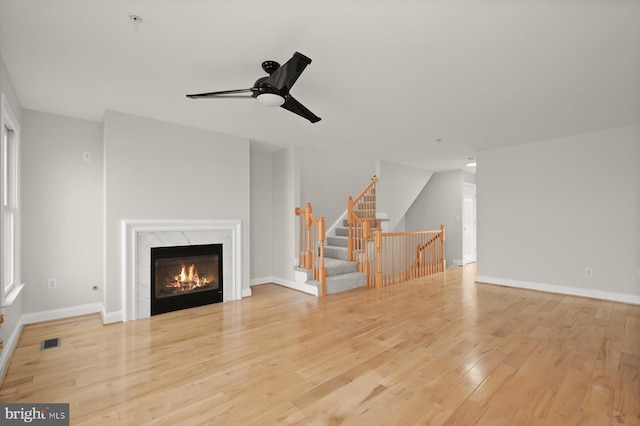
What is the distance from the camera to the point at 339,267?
211 inches

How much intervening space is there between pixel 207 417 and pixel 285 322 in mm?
1725

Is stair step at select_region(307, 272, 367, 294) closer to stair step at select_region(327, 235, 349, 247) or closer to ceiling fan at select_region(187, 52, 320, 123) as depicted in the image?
stair step at select_region(327, 235, 349, 247)

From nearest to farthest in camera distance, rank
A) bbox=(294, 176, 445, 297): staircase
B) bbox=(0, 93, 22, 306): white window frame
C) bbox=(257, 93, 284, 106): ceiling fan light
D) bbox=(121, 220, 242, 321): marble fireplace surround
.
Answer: bbox=(257, 93, 284, 106): ceiling fan light < bbox=(0, 93, 22, 306): white window frame < bbox=(121, 220, 242, 321): marble fireplace surround < bbox=(294, 176, 445, 297): staircase

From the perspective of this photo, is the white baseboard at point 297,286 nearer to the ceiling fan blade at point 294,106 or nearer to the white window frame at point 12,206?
the ceiling fan blade at point 294,106

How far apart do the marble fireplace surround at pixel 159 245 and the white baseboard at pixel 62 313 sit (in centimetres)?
60

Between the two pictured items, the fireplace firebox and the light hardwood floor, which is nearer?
the light hardwood floor

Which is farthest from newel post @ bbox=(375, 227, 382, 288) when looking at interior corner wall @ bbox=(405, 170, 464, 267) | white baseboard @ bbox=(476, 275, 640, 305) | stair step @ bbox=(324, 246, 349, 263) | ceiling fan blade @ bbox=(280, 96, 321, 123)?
interior corner wall @ bbox=(405, 170, 464, 267)

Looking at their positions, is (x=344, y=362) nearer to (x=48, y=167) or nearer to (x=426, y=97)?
(x=426, y=97)

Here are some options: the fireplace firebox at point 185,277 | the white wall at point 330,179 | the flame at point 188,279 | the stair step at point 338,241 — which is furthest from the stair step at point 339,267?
the flame at point 188,279

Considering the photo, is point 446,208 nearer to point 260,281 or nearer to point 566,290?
point 566,290

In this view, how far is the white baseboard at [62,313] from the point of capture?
356 cm

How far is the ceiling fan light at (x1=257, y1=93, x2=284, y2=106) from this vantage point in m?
2.33

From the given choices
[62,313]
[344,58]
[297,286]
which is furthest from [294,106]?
[62,313]

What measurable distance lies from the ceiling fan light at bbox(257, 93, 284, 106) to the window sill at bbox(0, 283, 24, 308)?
280 centimetres
